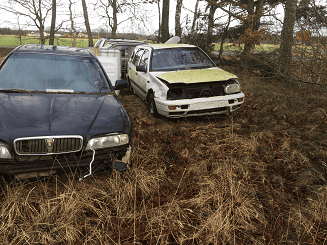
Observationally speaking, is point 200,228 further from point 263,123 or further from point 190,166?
point 263,123

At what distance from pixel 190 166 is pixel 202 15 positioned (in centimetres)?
1712

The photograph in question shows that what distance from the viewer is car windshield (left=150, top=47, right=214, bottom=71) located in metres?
6.26

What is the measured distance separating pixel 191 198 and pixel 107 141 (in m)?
1.12

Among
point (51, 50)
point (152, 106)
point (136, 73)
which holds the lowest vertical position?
point (152, 106)

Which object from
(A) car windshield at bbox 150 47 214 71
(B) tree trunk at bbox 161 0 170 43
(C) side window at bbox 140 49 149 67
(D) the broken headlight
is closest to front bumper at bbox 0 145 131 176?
(D) the broken headlight

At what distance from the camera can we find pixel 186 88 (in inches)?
206

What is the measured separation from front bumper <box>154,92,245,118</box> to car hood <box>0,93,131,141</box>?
1.87 m

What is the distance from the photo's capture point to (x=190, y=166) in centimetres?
361

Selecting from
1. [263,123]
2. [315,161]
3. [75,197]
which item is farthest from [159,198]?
[263,123]

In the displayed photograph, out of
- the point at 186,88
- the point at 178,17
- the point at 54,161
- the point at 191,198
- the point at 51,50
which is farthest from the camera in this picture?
the point at 178,17

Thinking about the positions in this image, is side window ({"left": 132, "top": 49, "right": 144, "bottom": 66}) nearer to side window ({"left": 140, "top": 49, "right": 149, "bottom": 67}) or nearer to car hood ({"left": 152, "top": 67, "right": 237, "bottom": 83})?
side window ({"left": 140, "top": 49, "right": 149, "bottom": 67})

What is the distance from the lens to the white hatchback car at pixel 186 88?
5.22 m

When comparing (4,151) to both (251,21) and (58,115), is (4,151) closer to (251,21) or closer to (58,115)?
(58,115)

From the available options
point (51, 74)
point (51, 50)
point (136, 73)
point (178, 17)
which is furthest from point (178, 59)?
point (178, 17)
